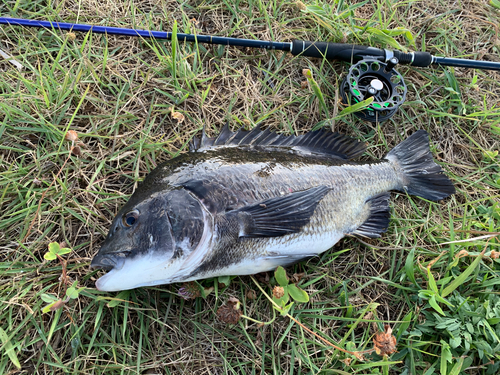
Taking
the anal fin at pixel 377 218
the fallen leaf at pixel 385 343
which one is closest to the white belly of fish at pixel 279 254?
the anal fin at pixel 377 218

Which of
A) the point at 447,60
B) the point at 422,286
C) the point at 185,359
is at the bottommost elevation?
the point at 185,359

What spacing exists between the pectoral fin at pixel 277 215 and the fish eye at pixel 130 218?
594 mm

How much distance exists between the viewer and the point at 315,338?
2473mm

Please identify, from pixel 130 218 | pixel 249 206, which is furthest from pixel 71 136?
pixel 249 206

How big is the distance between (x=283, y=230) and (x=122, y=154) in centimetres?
152

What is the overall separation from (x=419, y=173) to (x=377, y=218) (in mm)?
650

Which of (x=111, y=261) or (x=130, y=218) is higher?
(x=130, y=218)

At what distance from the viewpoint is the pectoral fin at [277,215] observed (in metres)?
2.20

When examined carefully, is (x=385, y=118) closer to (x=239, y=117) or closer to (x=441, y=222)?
(x=441, y=222)

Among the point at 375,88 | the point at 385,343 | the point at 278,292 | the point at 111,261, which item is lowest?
the point at 385,343

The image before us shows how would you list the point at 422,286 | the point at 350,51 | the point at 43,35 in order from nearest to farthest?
the point at 422,286, the point at 43,35, the point at 350,51

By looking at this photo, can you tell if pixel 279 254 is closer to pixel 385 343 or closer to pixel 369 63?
pixel 385 343

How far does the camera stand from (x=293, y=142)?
9.05ft

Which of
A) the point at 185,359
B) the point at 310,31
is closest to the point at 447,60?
the point at 310,31
